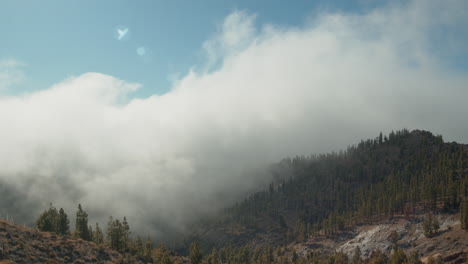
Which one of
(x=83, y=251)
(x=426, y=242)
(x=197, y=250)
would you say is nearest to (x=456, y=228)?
(x=426, y=242)

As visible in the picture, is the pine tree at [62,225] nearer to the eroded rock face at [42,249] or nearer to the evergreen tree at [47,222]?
the evergreen tree at [47,222]

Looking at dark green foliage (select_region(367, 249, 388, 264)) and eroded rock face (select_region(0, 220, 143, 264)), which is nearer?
eroded rock face (select_region(0, 220, 143, 264))

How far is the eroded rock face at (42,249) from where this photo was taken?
7512cm

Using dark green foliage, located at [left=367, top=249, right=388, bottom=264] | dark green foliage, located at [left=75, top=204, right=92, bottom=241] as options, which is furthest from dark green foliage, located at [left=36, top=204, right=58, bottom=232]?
dark green foliage, located at [left=367, top=249, right=388, bottom=264]

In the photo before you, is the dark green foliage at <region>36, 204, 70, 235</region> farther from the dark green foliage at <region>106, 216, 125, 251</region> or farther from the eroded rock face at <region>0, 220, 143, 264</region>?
the eroded rock face at <region>0, 220, 143, 264</region>

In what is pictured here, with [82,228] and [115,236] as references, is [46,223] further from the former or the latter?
[115,236]

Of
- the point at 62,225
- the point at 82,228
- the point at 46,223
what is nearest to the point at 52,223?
the point at 46,223

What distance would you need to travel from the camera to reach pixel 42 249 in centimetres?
8500

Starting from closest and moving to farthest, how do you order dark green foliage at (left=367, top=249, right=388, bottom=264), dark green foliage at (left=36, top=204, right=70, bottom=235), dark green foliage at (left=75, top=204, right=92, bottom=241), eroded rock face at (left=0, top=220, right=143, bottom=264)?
eroded rock face at (left=0, top=220, right=143, bottom=264)
dark green foliage at (left=36, top=204, right=70, bottom=235)
dark green foliage at (left=75, top=204, right=92, bottom=241)
dark green foliage at (left=367, top=249, right=388, bottom=264)

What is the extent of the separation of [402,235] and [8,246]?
20867 cm

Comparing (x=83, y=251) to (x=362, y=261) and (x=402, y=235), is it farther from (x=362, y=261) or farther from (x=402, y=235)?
(x=402, y=235)

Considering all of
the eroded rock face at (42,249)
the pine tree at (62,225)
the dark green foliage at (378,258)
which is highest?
the pine tree at (62,225)

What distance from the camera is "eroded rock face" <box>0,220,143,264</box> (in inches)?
2957

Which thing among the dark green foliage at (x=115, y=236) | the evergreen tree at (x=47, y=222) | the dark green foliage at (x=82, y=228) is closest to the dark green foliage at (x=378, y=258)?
the dark green foliage at (x=115, y=236)
